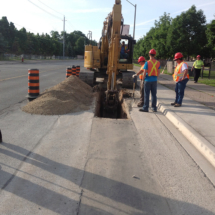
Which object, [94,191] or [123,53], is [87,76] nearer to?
[123,53]

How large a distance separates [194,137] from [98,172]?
2490 mm

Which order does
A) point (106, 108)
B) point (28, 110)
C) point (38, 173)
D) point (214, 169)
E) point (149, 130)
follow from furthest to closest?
point (106, 108) → point (28, 110) → point (149, 130) → point (214, 169) → point (38, 173)

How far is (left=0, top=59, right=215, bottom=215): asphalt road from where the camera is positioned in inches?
118

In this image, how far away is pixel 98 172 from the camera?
3.80 metres

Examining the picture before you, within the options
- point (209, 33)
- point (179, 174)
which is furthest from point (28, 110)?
point (209, 33)

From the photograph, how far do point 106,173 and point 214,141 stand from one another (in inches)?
101

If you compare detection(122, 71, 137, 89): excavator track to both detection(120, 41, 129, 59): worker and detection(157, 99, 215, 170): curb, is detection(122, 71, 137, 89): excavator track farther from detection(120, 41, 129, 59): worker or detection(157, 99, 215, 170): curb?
detection(157, 99, 215, 170): curb

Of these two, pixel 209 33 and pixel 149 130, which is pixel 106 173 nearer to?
pixel 149 130

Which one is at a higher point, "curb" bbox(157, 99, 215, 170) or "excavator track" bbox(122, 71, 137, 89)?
"excavator track" bbox(122, 71, 137, 89)

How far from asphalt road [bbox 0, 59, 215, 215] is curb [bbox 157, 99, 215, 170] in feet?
0.72

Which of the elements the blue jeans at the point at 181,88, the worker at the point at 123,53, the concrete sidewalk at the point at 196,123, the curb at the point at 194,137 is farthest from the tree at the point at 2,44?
the curb at the point at 194,137

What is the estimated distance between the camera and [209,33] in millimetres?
19312

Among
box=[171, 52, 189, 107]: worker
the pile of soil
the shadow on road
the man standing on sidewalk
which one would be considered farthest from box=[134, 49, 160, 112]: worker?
the shadow on road

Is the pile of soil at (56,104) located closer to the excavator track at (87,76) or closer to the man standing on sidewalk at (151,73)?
the man standing on sidewalk at (151,73)
